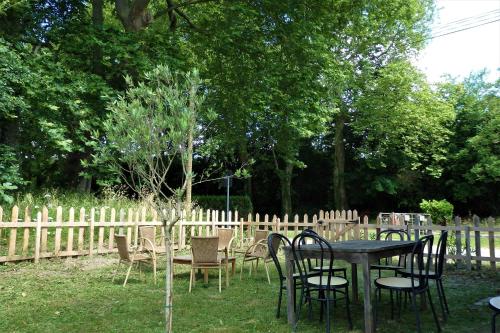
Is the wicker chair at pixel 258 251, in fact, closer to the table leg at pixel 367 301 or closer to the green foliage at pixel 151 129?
the table leg at pixel 367 301

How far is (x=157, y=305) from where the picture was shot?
5305 mm

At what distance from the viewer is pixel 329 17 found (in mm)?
12570

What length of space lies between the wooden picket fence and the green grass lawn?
500 millimetres

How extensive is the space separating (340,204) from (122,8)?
17230 millimetres

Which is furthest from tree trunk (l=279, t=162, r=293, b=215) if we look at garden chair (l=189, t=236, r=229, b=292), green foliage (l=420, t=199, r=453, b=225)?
garden chair (l=189, t=236, r=229, b=292)

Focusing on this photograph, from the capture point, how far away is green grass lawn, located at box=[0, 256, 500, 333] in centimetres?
441

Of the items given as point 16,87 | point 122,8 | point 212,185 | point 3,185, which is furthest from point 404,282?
point 212,185

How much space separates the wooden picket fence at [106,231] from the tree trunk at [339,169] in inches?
539

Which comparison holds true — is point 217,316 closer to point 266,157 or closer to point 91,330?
point 91,330

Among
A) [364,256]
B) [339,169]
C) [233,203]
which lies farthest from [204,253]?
[339,169]

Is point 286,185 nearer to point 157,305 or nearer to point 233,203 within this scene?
point 233,203

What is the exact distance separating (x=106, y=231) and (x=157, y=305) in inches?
199

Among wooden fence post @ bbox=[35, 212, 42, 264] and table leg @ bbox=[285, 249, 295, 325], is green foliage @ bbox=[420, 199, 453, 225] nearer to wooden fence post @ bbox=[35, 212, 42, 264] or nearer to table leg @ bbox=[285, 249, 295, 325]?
table leg @ bbox=[285, 249, 295, 325]

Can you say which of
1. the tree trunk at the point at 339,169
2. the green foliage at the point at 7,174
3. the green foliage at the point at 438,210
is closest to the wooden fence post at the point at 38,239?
the green foliage at the point at 7,174
